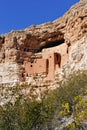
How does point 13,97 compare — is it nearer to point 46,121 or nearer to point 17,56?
point 46,121

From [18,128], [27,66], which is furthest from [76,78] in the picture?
[27,66]

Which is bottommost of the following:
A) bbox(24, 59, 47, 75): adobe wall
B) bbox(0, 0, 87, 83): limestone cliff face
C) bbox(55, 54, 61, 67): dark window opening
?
bbox(24, 59, 47, 75): adobe wall

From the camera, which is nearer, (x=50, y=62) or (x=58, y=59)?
(x=50, y=62)

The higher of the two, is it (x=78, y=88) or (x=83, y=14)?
(x=83, y=14)

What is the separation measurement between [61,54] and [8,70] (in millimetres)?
6202

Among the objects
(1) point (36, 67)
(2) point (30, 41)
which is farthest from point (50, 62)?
(2) point (30, 41)

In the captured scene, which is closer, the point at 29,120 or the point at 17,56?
the point at 29,120

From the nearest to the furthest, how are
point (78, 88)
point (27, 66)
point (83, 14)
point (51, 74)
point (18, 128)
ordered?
point (18, 128) → point (78, 88) → point (83, 14) → point (51, 74) → point (27, 66)

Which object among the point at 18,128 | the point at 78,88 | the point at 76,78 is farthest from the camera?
the point at 76,78

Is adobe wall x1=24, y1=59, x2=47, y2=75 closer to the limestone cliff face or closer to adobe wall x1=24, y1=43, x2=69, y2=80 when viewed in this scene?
adobe wall x1=24, y1=43, x2=69, y2=80

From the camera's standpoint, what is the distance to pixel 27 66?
119ft

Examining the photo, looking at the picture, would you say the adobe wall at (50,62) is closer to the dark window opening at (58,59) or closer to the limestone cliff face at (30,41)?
the dark window opening at (58,59)

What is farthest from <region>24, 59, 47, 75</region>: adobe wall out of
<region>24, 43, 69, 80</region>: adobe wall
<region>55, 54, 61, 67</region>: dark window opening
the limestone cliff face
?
<region>55, 54, 61, 67</region>: dark window opening

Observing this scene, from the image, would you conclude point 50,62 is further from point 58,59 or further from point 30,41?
point 30,41
